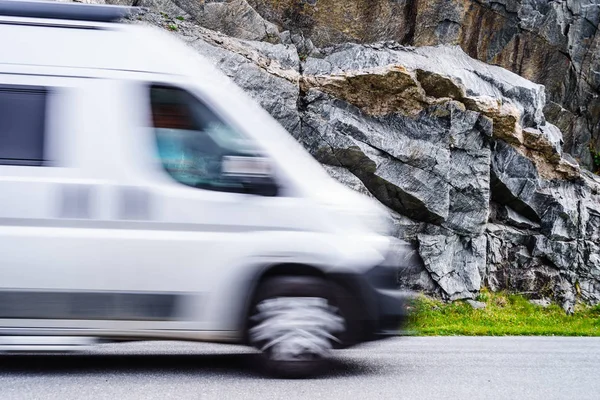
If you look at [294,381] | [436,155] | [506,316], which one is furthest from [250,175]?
[436,155]

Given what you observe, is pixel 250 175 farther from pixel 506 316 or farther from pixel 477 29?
pixel 477 29

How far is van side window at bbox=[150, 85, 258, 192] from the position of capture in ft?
17.6

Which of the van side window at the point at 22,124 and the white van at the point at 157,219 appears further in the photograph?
the van side window at the point at 22,124

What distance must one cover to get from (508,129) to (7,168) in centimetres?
1428

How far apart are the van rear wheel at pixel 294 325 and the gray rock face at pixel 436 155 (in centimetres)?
1047

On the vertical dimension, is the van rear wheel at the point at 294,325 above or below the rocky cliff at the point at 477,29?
below

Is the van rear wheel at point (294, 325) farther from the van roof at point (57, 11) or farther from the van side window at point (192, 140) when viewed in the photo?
the van roof at point (57, 11)

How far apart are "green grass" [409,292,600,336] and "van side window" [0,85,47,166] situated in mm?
7402

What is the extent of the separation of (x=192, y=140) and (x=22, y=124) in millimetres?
1330

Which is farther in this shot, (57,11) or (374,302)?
(57,11)

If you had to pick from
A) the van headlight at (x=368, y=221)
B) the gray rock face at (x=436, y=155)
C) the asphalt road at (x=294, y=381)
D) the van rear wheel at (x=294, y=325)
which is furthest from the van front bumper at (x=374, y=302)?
the gray rock face at (x=436, y=155)

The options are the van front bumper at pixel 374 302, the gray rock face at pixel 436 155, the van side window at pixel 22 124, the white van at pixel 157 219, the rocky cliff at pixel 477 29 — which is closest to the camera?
the white van at pixel 157 219

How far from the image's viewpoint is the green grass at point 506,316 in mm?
12474

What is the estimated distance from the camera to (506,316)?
14766 millimetres
